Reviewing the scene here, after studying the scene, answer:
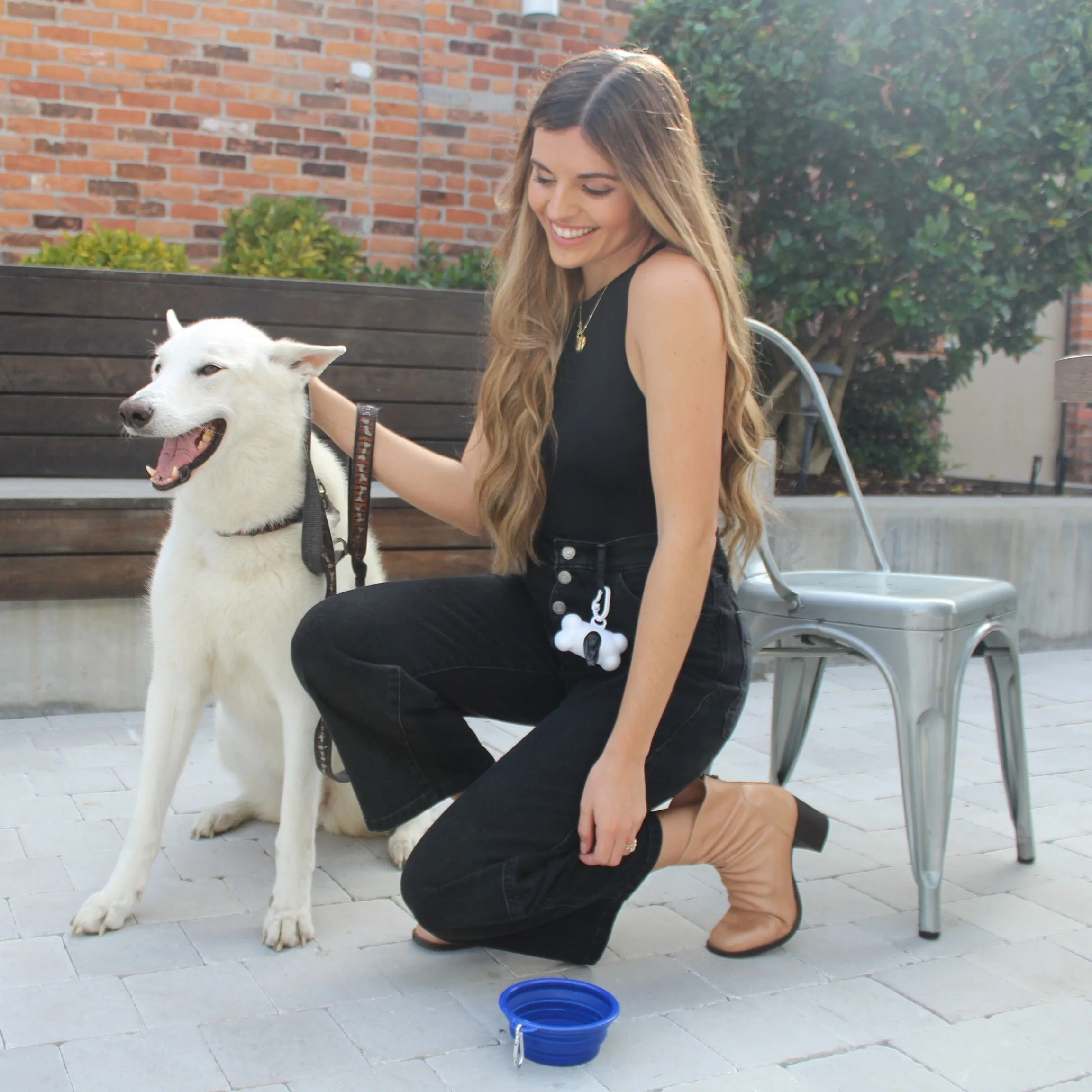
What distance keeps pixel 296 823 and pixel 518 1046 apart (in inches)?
27.1

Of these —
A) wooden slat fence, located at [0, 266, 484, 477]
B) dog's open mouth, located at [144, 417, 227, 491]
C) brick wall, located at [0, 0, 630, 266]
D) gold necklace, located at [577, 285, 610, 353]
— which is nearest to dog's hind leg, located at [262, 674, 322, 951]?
dog's open mouth, located at [144, 417, 227, 491]

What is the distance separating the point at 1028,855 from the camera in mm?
2709

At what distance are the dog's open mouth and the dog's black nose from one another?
0.08 meters

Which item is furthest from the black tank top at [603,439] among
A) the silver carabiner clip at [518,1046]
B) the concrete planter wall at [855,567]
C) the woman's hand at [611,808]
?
the concrete planter wall at [855,567]

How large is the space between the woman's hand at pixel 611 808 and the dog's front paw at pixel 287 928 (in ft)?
2.04

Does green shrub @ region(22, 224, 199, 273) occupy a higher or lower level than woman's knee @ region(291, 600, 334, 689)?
higher

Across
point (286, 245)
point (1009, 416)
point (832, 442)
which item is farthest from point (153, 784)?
point (1009, 416)

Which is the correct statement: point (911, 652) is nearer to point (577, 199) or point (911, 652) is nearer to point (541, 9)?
point (577, 199)

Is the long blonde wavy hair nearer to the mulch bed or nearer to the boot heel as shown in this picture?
the boot heel

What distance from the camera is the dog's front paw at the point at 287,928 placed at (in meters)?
2.19

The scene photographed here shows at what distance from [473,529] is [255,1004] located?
964 mm

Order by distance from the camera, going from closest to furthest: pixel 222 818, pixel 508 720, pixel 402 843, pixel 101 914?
1. pixel 101 914
2. pixel 508 720
3. pixel 402 843
4. pixel 222 818

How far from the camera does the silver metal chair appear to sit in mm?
2291

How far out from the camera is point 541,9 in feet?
19.5
